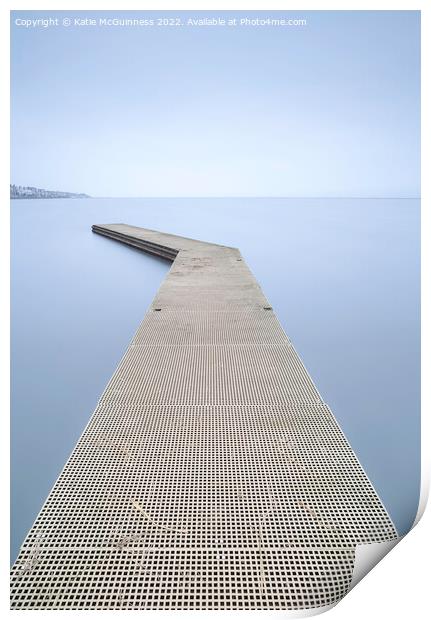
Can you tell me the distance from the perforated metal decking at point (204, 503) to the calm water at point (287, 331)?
41cm

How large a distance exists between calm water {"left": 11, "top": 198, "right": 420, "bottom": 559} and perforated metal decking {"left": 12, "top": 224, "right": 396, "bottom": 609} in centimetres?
41

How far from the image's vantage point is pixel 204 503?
1.89 meters

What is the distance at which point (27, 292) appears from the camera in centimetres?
783

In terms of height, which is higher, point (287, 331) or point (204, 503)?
point (287, 331)

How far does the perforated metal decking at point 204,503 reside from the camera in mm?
1550

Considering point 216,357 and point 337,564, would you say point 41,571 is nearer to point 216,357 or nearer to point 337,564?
point 337,564

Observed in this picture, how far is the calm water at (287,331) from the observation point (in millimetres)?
3008

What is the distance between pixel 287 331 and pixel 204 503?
3857 millimetres

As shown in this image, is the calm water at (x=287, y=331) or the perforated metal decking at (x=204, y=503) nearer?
the perforated metal decking at (x=204, y=503)

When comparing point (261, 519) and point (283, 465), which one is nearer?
point (261, 519)

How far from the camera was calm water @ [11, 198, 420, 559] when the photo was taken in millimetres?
3008

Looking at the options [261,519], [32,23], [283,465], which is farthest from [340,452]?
[32,23]
